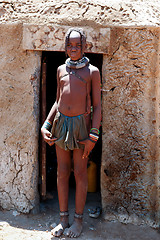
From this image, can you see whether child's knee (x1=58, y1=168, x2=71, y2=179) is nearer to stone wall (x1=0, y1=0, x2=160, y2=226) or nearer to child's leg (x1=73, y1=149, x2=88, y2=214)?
child's leg (x1=73, y1=149, x2=88, y2=214)

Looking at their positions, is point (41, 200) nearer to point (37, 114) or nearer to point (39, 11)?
point (37, 114)

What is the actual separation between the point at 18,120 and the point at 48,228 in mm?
1237

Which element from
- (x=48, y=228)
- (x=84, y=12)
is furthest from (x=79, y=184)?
(x=84, y=12)

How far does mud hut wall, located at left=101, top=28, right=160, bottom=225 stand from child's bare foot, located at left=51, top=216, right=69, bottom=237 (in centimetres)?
55

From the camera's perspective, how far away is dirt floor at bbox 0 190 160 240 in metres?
3.12

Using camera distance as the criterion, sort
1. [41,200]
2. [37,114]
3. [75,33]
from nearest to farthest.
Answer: [75,33] < [37,114] < [41,200]

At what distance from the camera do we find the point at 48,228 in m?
3.27

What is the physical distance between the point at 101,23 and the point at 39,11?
2.30ft

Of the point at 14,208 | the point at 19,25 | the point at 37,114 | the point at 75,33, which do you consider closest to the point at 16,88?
the point at 37,114

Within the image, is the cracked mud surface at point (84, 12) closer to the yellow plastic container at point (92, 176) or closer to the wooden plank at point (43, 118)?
the wooden plank at point (43, 118)

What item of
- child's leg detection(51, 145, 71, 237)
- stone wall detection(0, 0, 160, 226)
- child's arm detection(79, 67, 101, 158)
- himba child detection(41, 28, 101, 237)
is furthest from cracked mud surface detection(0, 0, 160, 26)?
child's leg detection(51, 145, 71, 237)

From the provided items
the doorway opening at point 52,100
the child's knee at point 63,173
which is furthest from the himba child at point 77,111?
the doorway opening at point 52,100

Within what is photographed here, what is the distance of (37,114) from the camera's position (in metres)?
3.44

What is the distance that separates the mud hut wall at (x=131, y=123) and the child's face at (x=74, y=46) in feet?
1.82
